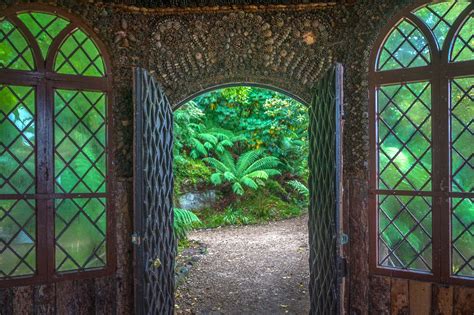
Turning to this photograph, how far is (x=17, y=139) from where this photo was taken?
3053mm

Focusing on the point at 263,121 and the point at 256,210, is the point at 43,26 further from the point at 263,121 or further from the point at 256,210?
the point at 263,121

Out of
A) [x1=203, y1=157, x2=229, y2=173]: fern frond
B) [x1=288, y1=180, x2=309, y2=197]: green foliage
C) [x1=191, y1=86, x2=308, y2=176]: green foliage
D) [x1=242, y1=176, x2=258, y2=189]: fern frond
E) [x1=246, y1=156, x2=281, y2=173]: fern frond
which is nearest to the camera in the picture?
[x1=242, y1=176, x2=258, y2=189]: fern frond

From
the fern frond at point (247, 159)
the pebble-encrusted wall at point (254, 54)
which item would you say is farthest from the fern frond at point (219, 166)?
the pebble-encrusted wall at point (254, 54)

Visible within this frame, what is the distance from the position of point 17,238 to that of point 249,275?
3277 millimetres

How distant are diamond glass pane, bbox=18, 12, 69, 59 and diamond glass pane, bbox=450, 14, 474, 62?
10.7 ft

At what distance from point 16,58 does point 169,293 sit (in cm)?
243

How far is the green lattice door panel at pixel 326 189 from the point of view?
9.43 ft

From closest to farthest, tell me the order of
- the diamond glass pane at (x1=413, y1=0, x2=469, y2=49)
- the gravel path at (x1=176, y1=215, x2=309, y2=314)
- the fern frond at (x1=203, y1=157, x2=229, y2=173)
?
the diamond glass pane at (x1=413, y1=0, x2=469, y2=49) < the gravel path at (x1=176, y1=215, x2=309, y2=314) < the fern frond at (x1=203, y1=157, x2=229, y2=173)

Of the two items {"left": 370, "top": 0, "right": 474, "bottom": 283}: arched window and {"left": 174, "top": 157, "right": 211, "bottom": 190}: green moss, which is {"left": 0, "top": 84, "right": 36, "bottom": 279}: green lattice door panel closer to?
{"left": 370, "top": 0, "right": 474, "bottom": 283}: arched window

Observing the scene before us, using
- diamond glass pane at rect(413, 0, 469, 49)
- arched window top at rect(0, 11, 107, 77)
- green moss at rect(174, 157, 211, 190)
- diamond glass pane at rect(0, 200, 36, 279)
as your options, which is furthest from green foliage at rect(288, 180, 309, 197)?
diamond glass pane at rect(0, 200, 36, 279)

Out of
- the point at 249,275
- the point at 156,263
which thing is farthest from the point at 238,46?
the point at 249,275

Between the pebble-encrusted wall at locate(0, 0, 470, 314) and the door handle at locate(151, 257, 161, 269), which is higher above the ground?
the pebble-encrusted wall at locate(0, 0, 470, 314)

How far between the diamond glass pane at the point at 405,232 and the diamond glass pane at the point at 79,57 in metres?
2.77

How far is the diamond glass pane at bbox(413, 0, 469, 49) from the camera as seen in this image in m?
2.98
